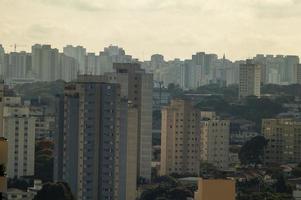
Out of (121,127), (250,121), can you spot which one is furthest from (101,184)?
(250,121)

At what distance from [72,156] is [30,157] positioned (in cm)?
236

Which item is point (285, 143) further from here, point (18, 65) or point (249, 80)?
point (18, 65)

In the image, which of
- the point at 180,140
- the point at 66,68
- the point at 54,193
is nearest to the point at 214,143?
the point at 180,140

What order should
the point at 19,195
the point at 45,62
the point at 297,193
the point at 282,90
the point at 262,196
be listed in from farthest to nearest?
the point at 45,62
the point at 282,90
the point at 297,193
the point at 262,196
the point at 19,195

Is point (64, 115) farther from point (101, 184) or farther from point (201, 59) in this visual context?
point (201, 59)

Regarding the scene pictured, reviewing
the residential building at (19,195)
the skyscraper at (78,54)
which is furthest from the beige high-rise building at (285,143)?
the skyscraper at (78,54)

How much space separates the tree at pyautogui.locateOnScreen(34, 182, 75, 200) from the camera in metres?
11.5

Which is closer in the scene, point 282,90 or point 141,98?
point 141,98

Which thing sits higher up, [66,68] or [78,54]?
[78,54]

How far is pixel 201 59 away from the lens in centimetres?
4588

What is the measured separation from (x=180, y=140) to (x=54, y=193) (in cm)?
693

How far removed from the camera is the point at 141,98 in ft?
60.0

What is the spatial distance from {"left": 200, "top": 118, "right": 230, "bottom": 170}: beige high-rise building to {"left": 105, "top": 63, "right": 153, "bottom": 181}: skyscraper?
4.73 ft

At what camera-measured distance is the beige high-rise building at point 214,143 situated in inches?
756
